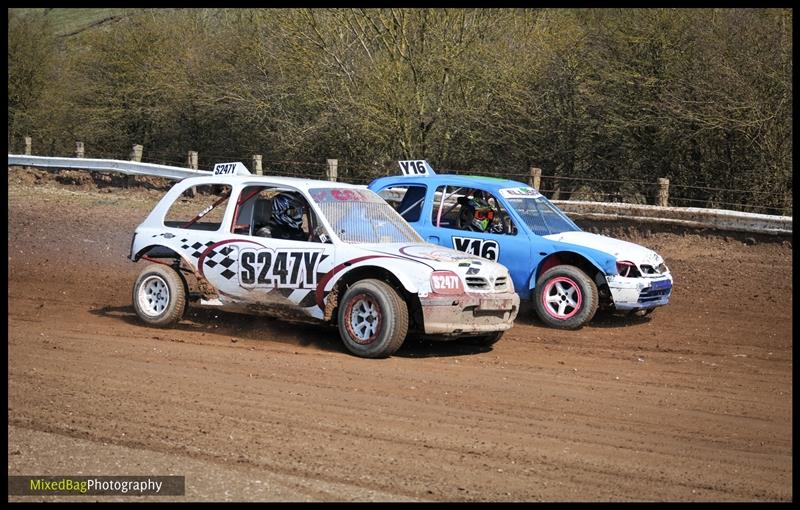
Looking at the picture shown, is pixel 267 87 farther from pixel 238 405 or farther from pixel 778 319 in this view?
pixel 238 405

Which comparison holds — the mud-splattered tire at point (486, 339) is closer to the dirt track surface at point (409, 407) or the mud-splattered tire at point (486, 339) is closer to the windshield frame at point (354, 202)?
the dirt track surface at point (409, 407)

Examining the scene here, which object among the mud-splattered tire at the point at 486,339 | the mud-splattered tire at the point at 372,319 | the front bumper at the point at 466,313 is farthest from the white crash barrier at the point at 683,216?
the mud-splattered tire at the point at 372,319

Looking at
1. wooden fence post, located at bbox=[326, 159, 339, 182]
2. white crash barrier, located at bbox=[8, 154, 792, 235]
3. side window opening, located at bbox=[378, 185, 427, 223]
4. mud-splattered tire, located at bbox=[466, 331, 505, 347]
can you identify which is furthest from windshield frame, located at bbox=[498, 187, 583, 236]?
wooden fence post, located at bbox=[326, 159, 339, 182]

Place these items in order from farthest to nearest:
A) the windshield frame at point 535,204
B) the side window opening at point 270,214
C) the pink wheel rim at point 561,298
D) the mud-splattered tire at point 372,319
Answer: the windshield frame at point 535,204 < the pink wheel rim at point 561,298 < the side window opening at point 270,214 < the mud-splattered tire at point 372,319

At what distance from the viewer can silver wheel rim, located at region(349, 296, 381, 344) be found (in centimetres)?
973

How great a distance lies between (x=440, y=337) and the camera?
1020 cm

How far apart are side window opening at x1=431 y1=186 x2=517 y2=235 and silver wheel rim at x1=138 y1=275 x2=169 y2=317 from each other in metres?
3.42

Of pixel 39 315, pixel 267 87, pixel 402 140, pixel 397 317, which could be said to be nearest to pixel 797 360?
pixel 397 317

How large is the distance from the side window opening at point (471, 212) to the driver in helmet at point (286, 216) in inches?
90.5

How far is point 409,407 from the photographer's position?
25.5 ft

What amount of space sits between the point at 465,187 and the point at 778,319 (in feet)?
13.5

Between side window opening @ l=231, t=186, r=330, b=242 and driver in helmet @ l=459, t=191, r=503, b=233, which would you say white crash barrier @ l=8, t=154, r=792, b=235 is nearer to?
driver in helmet @ l=459, t=191, r=503, b=233

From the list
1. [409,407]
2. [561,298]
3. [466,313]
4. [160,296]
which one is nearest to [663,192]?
[561,298]

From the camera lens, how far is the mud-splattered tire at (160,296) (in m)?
11.0
